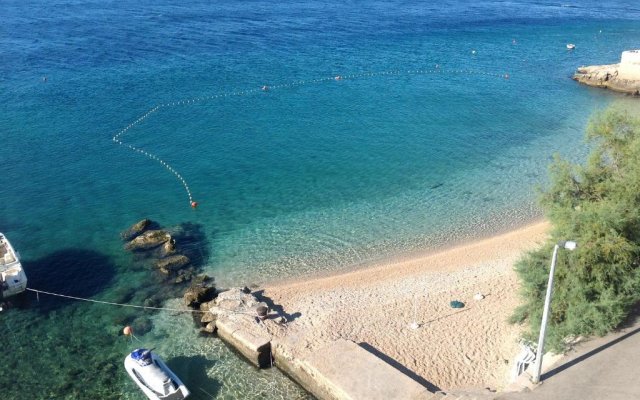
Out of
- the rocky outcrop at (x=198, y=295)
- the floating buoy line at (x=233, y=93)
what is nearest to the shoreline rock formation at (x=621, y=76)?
the floating buoy line at (x=233, y=93)

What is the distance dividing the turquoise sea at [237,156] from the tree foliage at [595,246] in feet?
39.0

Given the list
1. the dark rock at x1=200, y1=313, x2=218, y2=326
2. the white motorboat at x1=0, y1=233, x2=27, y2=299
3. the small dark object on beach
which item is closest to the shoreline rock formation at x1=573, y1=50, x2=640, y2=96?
the small dark object on beach

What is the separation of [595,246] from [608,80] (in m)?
57.6

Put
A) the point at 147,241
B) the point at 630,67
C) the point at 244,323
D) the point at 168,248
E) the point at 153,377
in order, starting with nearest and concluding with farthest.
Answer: the point at 153,377, the point at 244,323, the point at 168,248, the point at 147,241, the point at 630,67

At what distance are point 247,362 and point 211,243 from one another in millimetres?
12541

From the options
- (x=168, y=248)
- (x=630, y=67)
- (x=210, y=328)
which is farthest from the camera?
(x=630, y=67)

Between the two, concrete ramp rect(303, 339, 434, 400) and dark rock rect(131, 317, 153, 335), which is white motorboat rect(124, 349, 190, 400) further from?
concrete ramp rect(303, 339, 434, 400)

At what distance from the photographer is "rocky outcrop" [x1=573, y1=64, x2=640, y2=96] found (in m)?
→ 70.9

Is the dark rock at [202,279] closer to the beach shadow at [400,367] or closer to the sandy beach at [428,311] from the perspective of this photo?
the sandy beach at [428,311]

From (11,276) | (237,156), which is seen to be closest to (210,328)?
(11,276)

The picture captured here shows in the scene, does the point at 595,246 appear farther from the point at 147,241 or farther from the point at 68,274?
the point at 68,274

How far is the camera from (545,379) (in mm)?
22328

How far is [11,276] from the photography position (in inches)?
1264

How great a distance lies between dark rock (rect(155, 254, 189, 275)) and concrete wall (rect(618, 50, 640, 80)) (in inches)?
2511
